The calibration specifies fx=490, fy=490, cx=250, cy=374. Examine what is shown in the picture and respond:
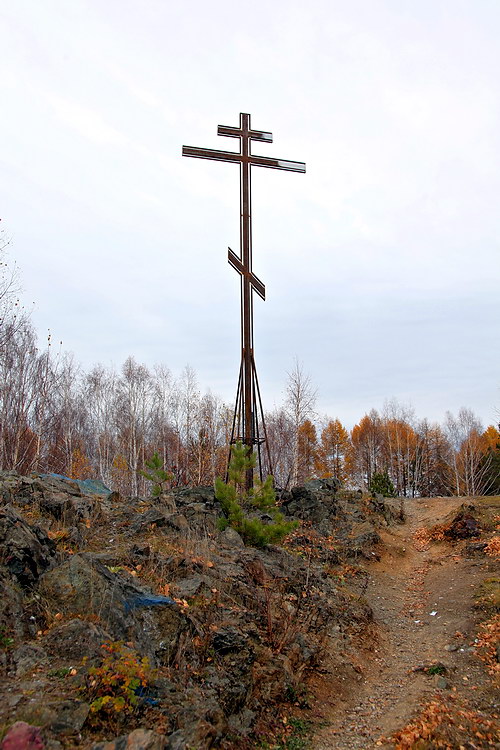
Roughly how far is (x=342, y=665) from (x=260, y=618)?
1370 millimetres

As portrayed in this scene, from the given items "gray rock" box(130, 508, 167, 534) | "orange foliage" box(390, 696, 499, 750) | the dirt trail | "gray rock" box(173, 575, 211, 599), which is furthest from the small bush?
"gray rock" box(130, 508, 167, 534)

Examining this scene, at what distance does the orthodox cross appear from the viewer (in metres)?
12.6

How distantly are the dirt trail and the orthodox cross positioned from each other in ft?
15.1

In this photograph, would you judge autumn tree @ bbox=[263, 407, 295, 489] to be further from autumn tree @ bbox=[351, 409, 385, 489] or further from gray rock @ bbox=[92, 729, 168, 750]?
gray rock @ bbox=[92, 729, 168, 750]

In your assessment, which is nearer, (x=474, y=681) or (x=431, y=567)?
(x=474, y=681)

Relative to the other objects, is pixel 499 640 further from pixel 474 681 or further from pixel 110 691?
pixel 110 691

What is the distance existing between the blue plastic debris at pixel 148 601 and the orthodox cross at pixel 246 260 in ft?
22.2

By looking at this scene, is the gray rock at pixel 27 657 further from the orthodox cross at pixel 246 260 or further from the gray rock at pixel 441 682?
the orthodox cross at pixel 246 260

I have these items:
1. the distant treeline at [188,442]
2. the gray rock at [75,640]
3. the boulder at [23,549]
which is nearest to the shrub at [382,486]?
the distant treeline at [188,442]

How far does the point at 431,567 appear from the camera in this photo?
11664 mm

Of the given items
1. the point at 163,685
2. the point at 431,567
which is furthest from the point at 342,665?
the point at 431,567

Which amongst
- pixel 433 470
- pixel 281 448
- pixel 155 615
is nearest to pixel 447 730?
pixel 155 615

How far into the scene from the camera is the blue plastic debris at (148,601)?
5.38 metres

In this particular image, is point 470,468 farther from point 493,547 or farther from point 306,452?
point 493,547
